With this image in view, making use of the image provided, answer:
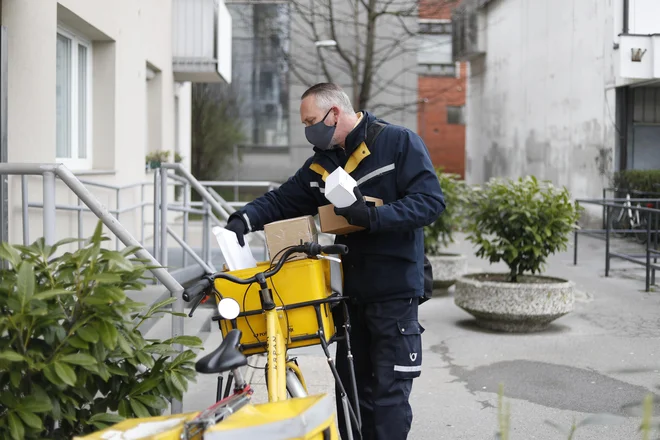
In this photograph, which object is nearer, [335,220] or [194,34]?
[335,220]

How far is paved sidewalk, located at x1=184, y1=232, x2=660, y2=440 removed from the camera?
5078mm

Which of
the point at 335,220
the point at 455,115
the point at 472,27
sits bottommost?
the point at 335,220

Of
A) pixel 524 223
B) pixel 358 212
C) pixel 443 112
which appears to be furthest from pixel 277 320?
pixel 443 112

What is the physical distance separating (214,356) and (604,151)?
17.6 metres

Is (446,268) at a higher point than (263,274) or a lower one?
lower

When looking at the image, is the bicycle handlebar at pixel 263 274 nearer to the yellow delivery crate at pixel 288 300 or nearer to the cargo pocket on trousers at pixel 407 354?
the yellow delivery crate at pixel 288 300

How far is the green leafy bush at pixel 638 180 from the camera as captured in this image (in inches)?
667

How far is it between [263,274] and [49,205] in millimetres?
976

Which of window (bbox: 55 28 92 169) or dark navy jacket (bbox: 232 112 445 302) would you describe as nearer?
dark navy jacket (bbox: 232 112 445 302)

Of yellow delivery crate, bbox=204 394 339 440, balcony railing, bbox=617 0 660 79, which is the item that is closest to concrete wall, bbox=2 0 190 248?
yellow delivery crate, bbox=204 394 339 440

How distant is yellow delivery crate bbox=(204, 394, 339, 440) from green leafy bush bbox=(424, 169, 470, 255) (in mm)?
7817

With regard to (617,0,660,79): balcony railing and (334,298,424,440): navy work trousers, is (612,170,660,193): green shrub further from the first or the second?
(334,298,424,440): navy work trousers

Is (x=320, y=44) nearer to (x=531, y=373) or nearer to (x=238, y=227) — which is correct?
(x=531, y=373)

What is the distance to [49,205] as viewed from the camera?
3.49 meters
